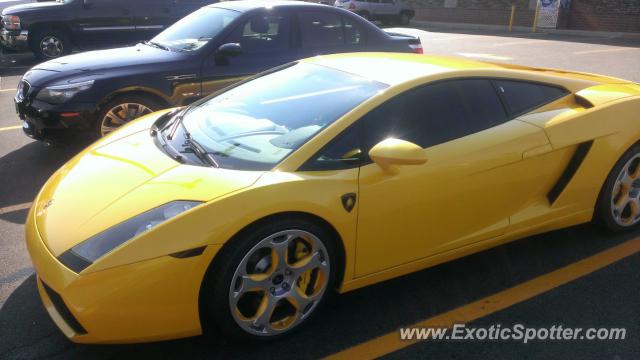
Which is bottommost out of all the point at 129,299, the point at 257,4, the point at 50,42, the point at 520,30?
the point at 520,30

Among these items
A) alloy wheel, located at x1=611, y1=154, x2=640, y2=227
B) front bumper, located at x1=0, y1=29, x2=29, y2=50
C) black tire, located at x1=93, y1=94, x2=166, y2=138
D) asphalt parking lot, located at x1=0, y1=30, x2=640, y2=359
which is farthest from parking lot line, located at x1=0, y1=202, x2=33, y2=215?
front bumper, located at x1=0, y1=29, x2=29, y2=50

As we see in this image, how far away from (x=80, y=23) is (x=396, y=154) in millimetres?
9616

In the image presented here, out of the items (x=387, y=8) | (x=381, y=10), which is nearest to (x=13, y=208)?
(x=381, y=10)

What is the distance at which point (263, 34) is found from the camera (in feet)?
18.5

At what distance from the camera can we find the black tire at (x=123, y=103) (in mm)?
4911

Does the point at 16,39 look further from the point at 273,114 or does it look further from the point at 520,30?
the point at 520,30

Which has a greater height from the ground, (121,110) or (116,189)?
(116,189)

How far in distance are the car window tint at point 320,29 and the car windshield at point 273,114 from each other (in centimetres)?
245

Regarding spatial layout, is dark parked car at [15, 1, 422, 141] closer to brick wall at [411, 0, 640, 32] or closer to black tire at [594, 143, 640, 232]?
black tire at [594, 143, 640, 232]

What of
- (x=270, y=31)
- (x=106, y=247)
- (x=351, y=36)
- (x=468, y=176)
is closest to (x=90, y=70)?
(x=270, y=31)

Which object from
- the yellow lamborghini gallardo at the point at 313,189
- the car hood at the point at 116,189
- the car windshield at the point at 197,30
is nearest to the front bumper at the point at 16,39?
the car windshield at the point at 197,30

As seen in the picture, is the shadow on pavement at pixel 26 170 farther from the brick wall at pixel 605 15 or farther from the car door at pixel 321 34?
the brick wall at pixel 605 15

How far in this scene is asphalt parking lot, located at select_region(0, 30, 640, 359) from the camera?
2484 millimetres

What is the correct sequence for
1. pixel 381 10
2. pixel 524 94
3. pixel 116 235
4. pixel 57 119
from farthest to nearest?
pixel 381 10 → pixel 57 119 → pixel 524 94 → pixel 116 235
